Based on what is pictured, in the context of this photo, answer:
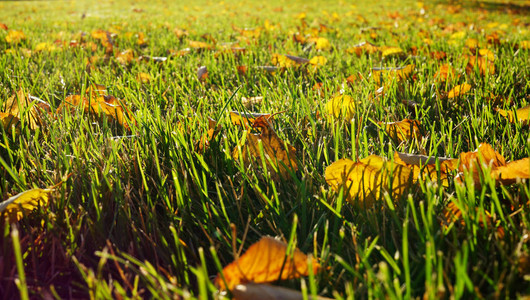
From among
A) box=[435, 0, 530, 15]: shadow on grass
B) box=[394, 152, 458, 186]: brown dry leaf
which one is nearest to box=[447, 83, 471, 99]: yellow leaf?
box=[394, 152, 458, 186]: brown dry leaf

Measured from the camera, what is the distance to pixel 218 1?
12.7m

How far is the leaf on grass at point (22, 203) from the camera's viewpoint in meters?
0.77

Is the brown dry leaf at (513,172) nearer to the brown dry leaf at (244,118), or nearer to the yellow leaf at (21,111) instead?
the brown dry leaf at (244,118)

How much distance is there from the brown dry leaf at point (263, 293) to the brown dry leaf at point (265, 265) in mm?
24

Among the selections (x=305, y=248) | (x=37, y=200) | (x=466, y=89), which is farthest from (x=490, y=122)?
(x=37, y=200)

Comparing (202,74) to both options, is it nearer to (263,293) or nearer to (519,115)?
(519,115)

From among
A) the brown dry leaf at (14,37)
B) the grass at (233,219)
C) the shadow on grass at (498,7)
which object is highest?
the shadow on grass at (498,7)

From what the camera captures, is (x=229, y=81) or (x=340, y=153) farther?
(x=229, y=81)

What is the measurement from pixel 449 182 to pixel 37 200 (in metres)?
0.94

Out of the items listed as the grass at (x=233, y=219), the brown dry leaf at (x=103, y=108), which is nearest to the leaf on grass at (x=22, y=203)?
the grass at (x=233, y=219)

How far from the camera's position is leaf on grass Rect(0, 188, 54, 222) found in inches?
30.3

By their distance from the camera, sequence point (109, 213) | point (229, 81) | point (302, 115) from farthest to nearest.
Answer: point (229, 81)
point (302, 115)
point (109, 213)

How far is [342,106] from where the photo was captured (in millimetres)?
1376

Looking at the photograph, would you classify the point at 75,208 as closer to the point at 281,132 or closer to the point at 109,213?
the point at 109,213
